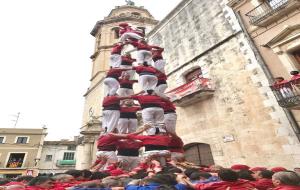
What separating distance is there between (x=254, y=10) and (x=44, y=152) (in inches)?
1364

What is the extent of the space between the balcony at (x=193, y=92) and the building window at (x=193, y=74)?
1.38 meters

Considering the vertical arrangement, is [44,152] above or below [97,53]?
below

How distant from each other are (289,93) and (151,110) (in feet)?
15.4

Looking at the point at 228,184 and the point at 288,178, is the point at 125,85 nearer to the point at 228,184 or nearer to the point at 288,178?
the point at 228,184

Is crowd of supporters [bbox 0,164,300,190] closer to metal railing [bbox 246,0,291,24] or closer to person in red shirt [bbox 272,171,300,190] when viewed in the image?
person in red shirt [bbox 272,171,300,190]

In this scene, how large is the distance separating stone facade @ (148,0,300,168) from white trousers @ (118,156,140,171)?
4.77m

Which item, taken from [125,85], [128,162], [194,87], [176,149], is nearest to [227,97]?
[194,87]

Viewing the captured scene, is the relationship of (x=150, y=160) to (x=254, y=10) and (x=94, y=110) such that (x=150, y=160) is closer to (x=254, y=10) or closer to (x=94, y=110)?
(x=254, y=10)

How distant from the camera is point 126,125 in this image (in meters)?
7.31

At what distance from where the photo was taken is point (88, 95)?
2298cm

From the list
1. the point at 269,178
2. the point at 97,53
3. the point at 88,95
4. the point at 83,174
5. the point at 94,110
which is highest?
the point at 97,53

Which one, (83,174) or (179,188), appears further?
(83,174)

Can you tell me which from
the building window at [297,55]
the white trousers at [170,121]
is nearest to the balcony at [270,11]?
the building window at [297,55]

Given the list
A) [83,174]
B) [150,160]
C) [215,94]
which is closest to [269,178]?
[150,160]
